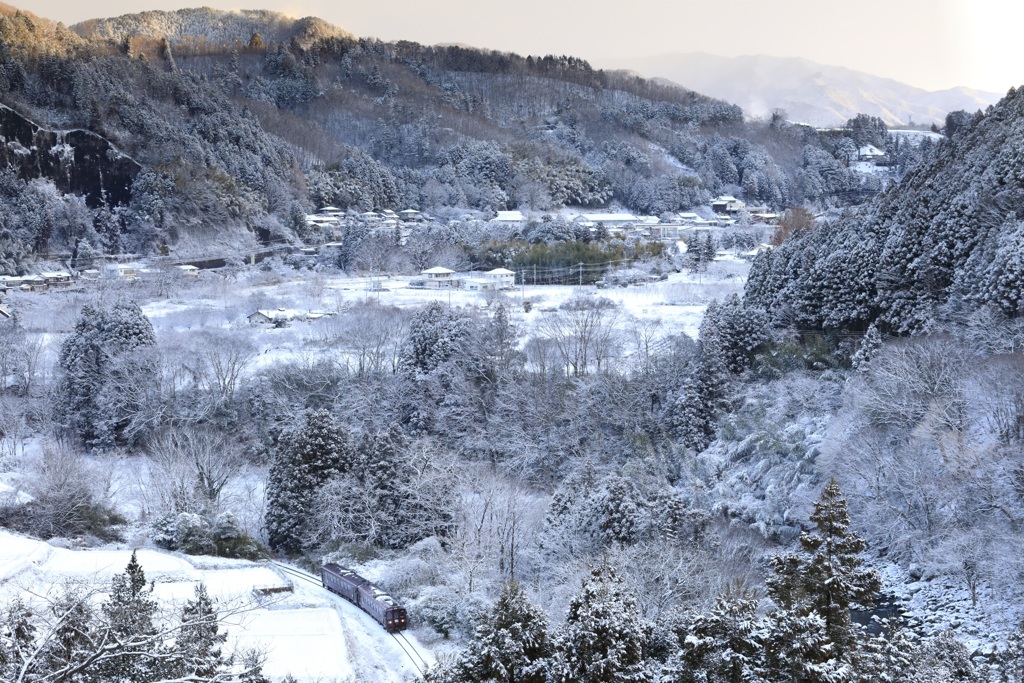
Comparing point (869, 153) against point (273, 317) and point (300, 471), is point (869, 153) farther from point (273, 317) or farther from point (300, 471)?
point (300, 471)

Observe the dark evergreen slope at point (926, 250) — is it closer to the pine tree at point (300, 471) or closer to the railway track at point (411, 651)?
the pine tree at point (300, 471)

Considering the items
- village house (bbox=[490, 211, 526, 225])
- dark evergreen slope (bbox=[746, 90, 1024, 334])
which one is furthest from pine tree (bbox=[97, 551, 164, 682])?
village house (bbox=[490, 211, 526, 225])

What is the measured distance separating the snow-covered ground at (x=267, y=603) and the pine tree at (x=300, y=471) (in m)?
1.12

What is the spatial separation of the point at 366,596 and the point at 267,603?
1546 millimetres

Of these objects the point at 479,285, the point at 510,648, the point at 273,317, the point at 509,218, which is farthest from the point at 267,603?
the point at 509,218

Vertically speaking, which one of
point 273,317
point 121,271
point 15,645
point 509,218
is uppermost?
point 509,218

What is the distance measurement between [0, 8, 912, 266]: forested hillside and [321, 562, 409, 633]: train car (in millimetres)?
30927

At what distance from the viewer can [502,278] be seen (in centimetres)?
3469

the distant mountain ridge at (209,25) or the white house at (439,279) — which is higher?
the distant mountain ridge at (209,25)

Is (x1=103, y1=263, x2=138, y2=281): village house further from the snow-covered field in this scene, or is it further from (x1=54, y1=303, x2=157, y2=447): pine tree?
(x1=54, y1=303, x2=157, y2=447): pine tree

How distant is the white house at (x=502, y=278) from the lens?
34.4 m

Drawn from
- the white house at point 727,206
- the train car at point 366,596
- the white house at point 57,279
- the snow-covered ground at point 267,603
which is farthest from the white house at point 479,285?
the white house at point 727,206

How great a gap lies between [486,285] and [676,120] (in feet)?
158

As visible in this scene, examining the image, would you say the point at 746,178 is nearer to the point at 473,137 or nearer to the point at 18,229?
the point at 473,137
